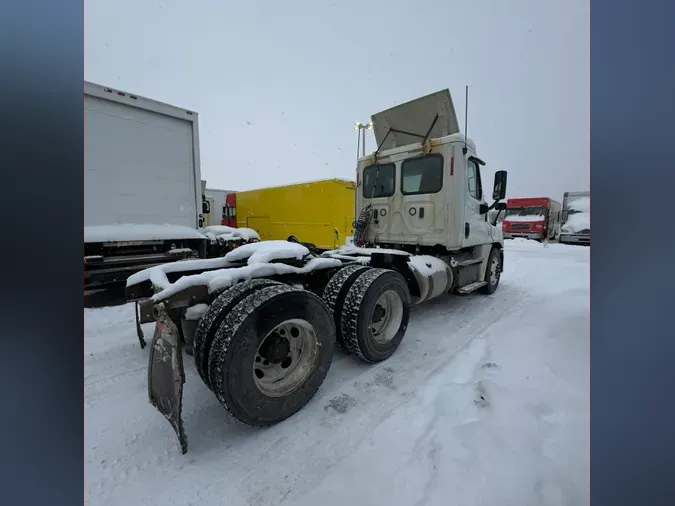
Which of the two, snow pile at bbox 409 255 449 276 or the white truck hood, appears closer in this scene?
snow pile at bbox 409 255 449 276

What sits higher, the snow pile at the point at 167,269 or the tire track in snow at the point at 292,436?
the snow pile at the point at 167,269

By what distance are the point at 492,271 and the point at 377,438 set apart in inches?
216

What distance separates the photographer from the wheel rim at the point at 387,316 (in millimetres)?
3711

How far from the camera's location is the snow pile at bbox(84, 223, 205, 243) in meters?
5.79

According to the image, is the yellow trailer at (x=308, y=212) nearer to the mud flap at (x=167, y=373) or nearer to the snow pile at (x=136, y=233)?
the snow pile at (x=136, y=233)

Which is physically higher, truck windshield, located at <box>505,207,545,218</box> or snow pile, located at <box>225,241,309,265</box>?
truck windshield, located at <box>505,207,545,218</box>

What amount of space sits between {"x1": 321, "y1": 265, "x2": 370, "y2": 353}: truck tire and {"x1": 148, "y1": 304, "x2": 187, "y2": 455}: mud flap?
1.55 metres

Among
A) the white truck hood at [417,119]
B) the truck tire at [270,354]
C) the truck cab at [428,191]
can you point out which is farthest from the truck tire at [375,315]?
the white truck hood at [417,119]

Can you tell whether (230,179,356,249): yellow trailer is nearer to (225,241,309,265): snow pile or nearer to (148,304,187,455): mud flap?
(225,241,309,265): snow pile

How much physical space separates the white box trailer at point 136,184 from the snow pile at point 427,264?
487 centimetres

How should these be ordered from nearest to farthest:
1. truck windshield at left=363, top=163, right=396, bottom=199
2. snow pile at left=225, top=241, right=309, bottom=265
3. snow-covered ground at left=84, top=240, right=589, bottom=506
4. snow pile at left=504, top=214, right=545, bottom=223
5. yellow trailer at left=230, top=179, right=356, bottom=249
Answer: snow-covered ground at left=84, top=240, right=589, bottom=506 → snow pile at left=225, top=241, right=309, bottom=265 → truck windshield at left=363, top=163, right=396, bottom=199 → yellow trailer at left=230, top=179, right=356, bottom=249 → snow pile at left=504, top=214, right=545, bottom=223

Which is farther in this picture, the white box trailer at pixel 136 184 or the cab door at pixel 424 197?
the white box trailer at pixel 136 184

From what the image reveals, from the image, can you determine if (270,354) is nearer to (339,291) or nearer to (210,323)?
(210,323)

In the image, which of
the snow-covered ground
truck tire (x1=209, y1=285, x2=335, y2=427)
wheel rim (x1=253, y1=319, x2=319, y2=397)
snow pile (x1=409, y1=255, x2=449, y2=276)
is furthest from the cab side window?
wheel rim (x1=253, y1=319, x2=319, y2=397)
